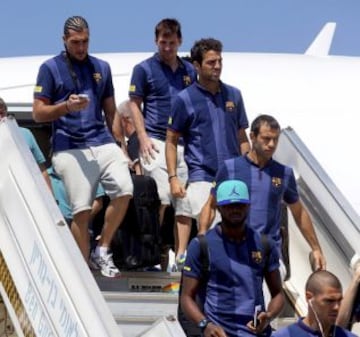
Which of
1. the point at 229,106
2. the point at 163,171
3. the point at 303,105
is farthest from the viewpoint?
the point at 303,105

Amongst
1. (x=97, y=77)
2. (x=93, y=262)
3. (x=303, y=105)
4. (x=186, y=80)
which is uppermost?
(x=97, y=77)

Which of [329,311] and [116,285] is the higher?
[329,311]

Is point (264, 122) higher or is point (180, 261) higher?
point (264, 122)

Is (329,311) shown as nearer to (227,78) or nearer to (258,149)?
(258,149)

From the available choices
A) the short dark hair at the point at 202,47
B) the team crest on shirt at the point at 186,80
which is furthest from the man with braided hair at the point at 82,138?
the team crest on shirt at the point at 186,80

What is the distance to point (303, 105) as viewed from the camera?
29.5ft

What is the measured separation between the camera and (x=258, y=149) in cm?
588

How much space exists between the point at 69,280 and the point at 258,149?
5.98 ft

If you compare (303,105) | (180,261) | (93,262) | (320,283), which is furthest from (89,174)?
(303,105)

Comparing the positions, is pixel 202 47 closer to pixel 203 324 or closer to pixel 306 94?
pixel 203 324

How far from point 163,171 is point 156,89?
765 mm

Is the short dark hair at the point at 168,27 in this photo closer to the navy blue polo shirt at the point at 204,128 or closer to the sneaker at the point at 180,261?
the navy blue polo shirt at the point at 204,128

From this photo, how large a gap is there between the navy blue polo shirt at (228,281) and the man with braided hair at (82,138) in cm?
136

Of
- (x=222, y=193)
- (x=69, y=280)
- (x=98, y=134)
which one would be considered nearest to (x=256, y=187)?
(x=222, y=193)
